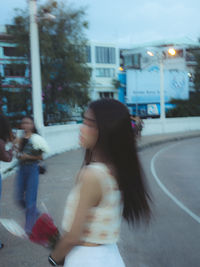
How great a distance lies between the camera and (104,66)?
6359 cm

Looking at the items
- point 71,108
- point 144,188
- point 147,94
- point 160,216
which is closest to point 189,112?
point 147,94

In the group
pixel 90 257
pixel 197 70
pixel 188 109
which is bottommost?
pixel 188 109

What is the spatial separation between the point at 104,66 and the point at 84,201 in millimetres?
63187

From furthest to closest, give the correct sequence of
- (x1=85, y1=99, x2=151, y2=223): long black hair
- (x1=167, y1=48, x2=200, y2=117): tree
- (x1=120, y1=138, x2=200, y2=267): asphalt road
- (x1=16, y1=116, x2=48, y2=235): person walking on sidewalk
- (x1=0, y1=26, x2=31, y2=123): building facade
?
(x1=167, y1=48, x2=200, y2=117): tree < (x1=0, y1=26, x2=31, y2=123): building facade < (x1=16, y1=116, x2=48, y2=235): person walking on sidewalk < (x1=120, y1=138, x2=200, y2=267): asphalt road < (x1=85, y1=99, x2=151, y2=223): long black hair

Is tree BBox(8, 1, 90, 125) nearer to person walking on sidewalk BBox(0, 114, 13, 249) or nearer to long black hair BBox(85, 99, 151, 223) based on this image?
person walking on sidewalk BBox(0, 114, 13, 249)

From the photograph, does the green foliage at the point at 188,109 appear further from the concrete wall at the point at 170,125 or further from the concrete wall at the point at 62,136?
the concrete wall at the point at 62,136

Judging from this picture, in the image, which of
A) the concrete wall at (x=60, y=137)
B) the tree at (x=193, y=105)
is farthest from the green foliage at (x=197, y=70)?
the concrete wall at (x=60, y=137)

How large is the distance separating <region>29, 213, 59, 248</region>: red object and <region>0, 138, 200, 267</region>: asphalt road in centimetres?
67

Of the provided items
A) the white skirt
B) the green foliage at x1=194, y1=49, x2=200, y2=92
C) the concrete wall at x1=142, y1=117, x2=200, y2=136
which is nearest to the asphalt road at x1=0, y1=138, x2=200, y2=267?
the white skirt

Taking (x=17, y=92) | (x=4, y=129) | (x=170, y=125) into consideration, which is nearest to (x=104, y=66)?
(x=170, y=125)

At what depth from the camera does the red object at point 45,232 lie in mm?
1812

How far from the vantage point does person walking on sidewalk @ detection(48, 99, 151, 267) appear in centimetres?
168

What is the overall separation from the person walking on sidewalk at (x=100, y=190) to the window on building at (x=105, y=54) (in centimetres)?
6216

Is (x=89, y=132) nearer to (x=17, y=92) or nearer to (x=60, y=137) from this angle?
(x=60, y=137)
